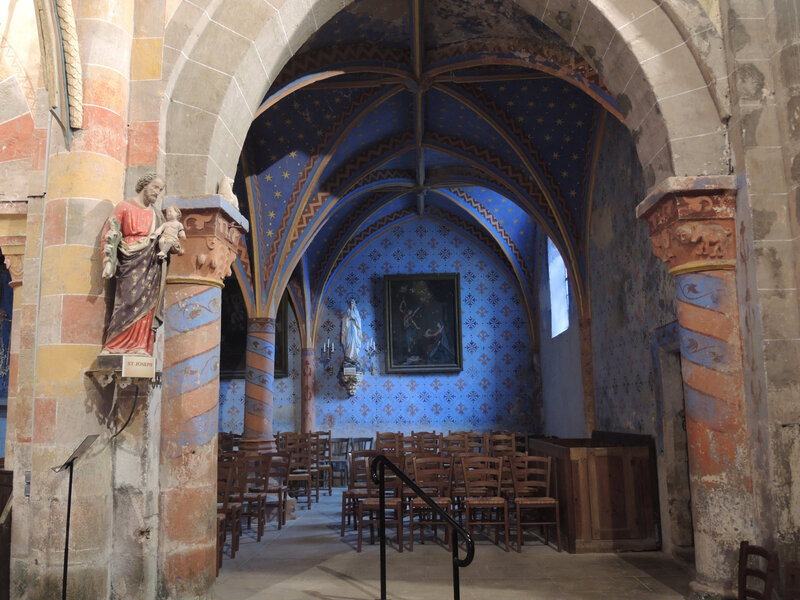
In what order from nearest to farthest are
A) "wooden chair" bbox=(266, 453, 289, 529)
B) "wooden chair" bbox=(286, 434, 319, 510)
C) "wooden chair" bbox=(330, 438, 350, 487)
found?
"wooden chair" bbox=(266, 453, 289, 529), "wooden chair" bbox=(286, 434, 319, 510), "wooden chair" bbox=(330, 438, 350, 487)

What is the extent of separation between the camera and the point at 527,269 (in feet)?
53.2

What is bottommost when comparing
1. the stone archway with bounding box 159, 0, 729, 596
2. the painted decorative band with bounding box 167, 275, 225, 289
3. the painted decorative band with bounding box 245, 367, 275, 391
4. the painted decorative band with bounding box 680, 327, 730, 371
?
the painted decorative band with bounding box 680, 327, 730, 371

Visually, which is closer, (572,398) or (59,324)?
(59,324)

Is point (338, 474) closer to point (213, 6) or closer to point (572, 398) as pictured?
point (572, 398)

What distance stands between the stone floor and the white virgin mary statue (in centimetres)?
839

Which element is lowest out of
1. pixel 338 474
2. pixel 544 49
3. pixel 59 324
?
pixel 338 474

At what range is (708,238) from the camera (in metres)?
5.25

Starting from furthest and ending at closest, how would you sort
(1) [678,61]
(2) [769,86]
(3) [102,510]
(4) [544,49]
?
(4) [544,49]
(1) [678,61]
(2) [769,86]
(3) [102,510]

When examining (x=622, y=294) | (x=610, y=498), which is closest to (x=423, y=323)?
(x=622, y=294)

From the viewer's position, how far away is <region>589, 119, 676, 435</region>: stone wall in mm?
8062

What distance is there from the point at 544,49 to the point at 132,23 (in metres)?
4.89

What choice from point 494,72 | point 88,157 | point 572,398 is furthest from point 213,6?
point 572,398

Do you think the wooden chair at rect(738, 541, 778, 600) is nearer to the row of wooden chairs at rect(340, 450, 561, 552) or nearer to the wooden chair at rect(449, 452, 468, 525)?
the row of wooden chairs at rect(340, 450, 561, 552)

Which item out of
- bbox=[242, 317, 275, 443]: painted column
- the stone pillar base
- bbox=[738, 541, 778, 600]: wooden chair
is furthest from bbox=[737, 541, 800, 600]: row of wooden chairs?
bbox=[242, 317, 275, 443]: painted column
